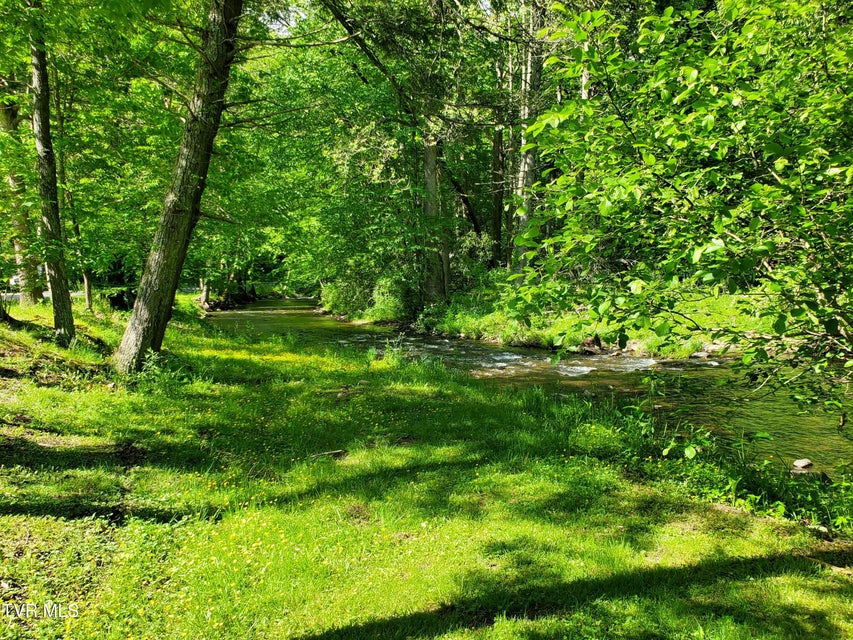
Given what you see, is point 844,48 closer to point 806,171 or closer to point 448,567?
point 806,171

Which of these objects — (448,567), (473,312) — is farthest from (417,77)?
(473,312)

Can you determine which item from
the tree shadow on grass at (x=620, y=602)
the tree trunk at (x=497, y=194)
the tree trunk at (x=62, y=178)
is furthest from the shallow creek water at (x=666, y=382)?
the tree trunk at (x=497, y=194)

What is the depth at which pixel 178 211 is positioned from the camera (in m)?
8.39

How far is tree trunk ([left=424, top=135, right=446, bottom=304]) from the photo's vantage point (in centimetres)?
1948

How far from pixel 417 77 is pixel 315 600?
7.11 m

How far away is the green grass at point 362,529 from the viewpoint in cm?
351

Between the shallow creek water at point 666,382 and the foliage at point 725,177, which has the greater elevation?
the foliage at point 725,177

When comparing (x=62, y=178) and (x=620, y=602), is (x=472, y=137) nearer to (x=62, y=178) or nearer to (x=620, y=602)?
(x=62, y=178)

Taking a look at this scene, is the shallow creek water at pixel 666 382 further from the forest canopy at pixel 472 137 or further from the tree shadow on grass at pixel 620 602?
the tree shadow on grass at pixel 620 602

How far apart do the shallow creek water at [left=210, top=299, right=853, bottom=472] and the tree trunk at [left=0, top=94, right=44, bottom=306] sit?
7959 millimetres

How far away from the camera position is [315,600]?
3.68m

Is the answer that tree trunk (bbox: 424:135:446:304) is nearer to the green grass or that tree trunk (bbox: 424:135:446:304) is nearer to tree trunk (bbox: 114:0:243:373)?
tree trunk (bbox: 114:0:243:373)

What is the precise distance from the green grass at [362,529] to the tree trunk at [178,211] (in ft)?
2.46

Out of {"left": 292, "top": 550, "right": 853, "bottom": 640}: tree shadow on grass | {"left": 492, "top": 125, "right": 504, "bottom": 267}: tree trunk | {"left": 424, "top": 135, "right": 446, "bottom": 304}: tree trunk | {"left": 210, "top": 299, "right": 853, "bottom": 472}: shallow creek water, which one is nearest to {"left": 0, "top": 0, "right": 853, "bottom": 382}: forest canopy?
{"left": 424, "top": 135, "right": 446, "bottom": 304}: tree trunk
